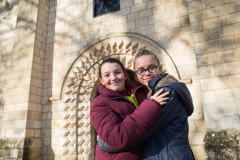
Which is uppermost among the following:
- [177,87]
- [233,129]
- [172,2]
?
[172,2]

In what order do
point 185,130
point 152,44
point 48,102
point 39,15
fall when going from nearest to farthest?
point 185,130
point 152,44
point 48,102
point 39,15

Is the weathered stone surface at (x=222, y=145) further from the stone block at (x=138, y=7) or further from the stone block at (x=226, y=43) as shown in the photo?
the stone block at (x=138, y=7)

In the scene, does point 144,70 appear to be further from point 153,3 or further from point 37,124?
point 37,124

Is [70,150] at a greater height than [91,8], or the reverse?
[91,8]

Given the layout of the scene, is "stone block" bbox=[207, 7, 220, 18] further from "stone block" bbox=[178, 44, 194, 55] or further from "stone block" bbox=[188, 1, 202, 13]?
"stone block" bbox=[178, 44, 194, 55]

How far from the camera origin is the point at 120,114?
1.31 meters

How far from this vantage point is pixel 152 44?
4707 mm

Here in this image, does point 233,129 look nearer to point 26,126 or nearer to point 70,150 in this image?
point 70,150

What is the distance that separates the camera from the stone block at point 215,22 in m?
3.71

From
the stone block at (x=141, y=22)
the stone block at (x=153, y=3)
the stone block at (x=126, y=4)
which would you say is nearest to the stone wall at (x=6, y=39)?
the stone block at (x=126, y=4)

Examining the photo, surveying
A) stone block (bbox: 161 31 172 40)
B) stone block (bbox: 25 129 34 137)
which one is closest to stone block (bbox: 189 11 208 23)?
stone block (bbox: 161 31 172 40)

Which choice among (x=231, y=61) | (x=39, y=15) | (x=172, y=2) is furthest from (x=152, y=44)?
(x=39, y=15)

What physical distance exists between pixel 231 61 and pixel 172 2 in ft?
7.39

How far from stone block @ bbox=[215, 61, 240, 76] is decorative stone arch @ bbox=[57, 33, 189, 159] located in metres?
1.34
